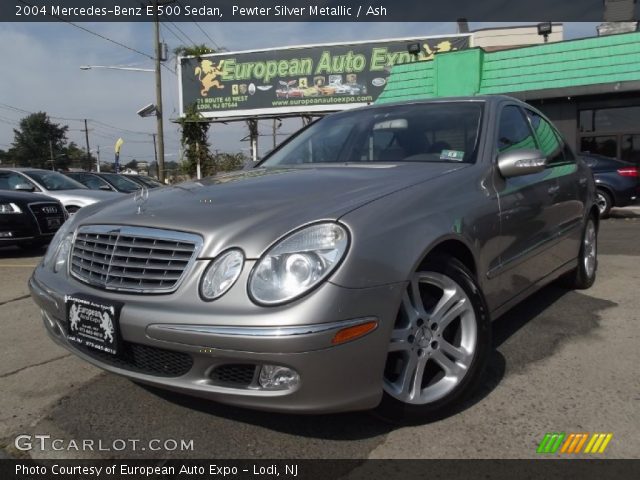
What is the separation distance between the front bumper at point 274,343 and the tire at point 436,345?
0.18 meters

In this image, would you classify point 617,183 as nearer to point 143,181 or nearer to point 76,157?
point 143,181

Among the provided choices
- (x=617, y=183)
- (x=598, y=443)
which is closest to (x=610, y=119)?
(x=617, y=183)

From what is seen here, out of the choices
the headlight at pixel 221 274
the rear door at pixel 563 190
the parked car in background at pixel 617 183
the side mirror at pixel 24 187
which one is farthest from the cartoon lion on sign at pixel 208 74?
the headlight at pixel 221 274

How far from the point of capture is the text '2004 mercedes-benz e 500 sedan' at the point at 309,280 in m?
2.04

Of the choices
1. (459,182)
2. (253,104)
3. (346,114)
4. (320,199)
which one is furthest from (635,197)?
(253,104)

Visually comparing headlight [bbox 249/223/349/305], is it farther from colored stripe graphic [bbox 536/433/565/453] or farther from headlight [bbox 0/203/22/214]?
headlight [bbox 0/203/22/214]

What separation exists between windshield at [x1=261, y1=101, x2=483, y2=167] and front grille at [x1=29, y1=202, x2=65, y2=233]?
5.59m

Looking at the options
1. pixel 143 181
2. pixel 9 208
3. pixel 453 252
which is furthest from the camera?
pixel 143 181

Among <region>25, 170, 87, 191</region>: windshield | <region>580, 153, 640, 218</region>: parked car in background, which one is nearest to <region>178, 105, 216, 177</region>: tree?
<region>25, 170, 87, 191</region>: windshield

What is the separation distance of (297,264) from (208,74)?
23758 mm

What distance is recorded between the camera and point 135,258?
92.4 inches

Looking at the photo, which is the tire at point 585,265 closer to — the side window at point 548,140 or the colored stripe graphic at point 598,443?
the side window at point 548,140

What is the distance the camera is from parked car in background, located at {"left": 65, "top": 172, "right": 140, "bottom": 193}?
1327 centimetres

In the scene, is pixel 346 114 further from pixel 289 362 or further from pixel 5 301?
pixel 5 301
